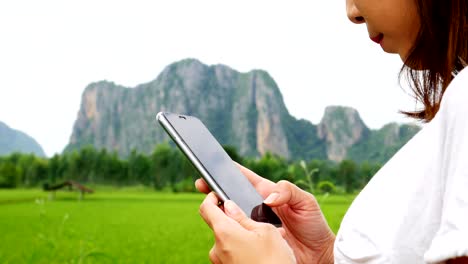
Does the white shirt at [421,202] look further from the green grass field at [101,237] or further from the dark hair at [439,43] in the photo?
the green grass field at [101,237]

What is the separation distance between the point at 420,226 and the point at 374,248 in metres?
0.05

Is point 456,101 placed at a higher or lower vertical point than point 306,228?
higher

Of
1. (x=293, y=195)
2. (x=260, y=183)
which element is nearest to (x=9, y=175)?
(x=260, y=183)

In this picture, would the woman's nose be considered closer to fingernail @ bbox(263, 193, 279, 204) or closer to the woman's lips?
the woman's lips

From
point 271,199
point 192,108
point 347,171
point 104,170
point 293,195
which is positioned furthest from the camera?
point 192,108

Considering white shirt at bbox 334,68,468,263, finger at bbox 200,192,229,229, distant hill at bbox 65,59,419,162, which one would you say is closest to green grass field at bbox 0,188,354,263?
finger at bbox 200,192,229,229

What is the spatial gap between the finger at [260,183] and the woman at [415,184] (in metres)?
0.26

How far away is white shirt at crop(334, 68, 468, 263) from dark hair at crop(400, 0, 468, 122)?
0.15 m

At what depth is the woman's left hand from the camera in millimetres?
729

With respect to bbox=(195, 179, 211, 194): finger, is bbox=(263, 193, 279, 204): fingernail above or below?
below

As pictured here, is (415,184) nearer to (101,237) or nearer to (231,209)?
(231,209)

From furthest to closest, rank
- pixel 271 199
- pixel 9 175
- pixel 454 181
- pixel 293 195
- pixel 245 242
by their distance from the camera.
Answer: pixel 9 175
pixel 293 195
pixel 271 199
pixel 245 242
pixel 454 181

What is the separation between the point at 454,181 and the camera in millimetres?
530

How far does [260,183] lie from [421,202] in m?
0.62
